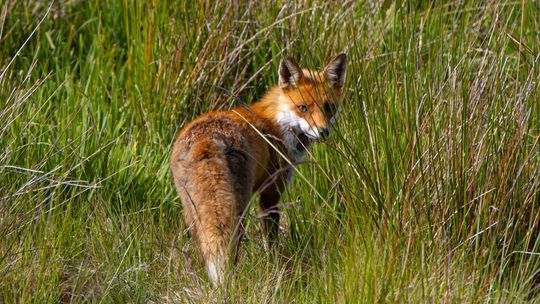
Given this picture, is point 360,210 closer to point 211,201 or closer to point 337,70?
point 211,201

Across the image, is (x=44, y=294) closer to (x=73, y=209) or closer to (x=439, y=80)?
(x=73, y=209)

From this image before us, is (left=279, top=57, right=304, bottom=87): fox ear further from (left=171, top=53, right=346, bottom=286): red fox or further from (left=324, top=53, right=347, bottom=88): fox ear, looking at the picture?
(left=324, top=53, right=347, bottom=88): fox ear

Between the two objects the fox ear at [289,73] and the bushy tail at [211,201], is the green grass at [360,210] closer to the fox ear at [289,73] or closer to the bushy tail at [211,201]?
the bushy tail at [211,201]

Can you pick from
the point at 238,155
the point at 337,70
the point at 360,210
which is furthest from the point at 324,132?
the point at 360,210

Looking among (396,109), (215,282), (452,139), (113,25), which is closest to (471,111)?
(452,139)

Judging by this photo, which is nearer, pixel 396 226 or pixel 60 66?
pixel 396 226

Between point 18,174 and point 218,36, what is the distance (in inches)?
77.2

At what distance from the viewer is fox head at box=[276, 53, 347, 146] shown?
17.7 ft

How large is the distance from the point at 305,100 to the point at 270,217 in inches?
28.8

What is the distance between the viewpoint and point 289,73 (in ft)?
18.4

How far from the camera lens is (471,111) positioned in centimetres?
427

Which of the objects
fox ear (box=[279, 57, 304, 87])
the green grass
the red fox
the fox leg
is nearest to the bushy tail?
the red fox

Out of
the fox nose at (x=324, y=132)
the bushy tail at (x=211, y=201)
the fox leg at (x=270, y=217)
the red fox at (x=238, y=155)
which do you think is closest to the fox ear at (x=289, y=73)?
the red fox at (x=238, y=155)

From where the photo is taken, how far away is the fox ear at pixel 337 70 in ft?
17.6
